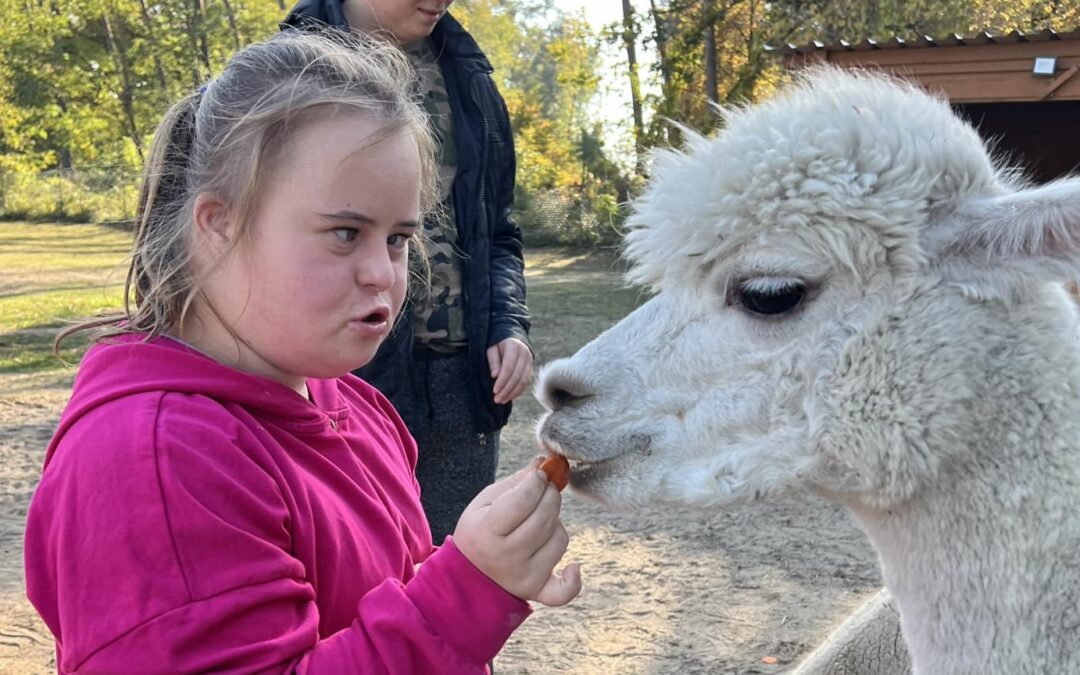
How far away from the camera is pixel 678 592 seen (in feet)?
12.9

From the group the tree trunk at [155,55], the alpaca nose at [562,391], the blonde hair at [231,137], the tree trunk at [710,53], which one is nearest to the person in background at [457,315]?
the alpaca nose at [562,391]

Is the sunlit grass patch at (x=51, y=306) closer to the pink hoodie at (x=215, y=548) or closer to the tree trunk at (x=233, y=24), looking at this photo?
the pink hoodie at (x=215, y=548)

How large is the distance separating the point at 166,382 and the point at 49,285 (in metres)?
13.4

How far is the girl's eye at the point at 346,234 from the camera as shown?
1.12 meters

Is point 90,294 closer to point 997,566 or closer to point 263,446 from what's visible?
point 263,446

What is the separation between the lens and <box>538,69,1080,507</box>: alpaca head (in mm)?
1419

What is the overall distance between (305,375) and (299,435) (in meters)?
0.08

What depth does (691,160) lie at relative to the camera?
1.65m

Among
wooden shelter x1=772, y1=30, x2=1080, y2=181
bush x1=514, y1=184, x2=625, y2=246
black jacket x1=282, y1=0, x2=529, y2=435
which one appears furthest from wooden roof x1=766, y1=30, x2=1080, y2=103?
bush x1=514, y1=184, x2=625, y2=246

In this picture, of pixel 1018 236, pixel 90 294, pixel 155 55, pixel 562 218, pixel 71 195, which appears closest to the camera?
pixel 1018 236

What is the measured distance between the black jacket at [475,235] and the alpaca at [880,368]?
56 cm

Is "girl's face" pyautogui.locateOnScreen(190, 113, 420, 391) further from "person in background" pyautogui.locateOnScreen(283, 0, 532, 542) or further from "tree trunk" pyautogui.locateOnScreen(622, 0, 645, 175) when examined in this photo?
"tree trunk" pyautogui.locateOnScreen(622, 0, 645, 175)

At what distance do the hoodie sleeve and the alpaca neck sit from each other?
0.76 meters

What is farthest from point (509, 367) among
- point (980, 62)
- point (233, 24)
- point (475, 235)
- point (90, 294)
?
point (233, 24)
